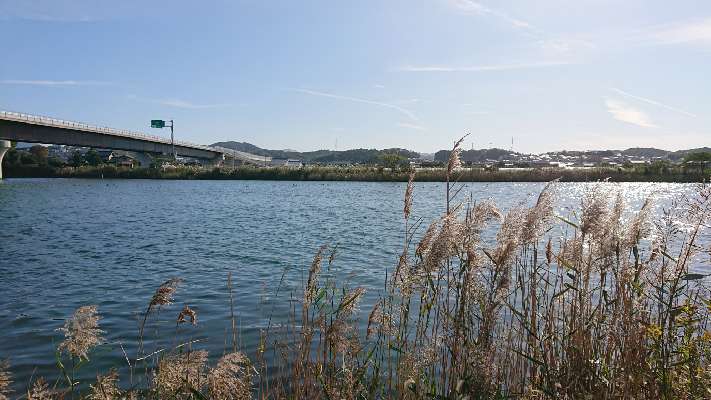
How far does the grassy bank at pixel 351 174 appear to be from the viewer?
7394cm

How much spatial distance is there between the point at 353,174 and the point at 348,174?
79cm

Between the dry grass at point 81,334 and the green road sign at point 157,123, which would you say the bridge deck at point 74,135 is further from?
the dry grass at point 81,334

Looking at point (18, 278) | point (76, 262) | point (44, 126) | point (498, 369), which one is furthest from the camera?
point (44, 126)

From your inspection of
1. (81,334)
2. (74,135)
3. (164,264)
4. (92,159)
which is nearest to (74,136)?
(74,135)

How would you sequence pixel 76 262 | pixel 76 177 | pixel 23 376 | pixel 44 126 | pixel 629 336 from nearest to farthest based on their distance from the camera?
pixel 629 336, pixel 23 376, pixel 76 262, pixel 44 126, pixel 76 177

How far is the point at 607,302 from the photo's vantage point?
4414mm

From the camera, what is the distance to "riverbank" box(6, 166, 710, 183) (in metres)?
73.9

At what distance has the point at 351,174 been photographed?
83.7 metres

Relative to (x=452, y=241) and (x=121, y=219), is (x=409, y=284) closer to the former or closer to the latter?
(x=452, y=241)

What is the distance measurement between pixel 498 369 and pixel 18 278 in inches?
563

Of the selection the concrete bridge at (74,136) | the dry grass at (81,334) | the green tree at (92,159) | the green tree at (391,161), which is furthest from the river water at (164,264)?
the green tree at (92,159)

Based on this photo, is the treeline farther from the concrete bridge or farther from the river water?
the river water

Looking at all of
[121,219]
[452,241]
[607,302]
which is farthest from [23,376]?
[121,219]

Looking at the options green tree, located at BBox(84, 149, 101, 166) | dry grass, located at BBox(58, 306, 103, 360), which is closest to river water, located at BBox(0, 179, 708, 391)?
dry grass, located at BBox(58, 306, 103, 360)
